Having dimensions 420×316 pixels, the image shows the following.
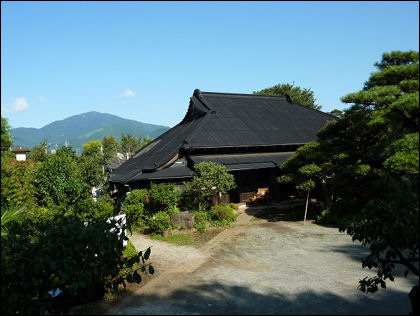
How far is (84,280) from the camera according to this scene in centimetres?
662

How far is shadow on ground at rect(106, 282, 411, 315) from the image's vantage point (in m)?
6.80

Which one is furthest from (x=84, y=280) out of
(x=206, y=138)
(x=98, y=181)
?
(x=98, y=181)

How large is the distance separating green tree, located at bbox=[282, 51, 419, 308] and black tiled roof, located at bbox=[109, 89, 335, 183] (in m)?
6.34

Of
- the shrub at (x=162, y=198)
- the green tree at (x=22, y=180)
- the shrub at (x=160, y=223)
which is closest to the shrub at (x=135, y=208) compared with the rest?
the shrub at (x=162, y=198)

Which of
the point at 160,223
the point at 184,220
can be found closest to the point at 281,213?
the point at 184,220

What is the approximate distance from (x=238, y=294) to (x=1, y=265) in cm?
528

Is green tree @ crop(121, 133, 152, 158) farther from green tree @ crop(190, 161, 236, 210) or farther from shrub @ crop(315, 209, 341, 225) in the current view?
shrub @ crop(315, 209, 341, 225)

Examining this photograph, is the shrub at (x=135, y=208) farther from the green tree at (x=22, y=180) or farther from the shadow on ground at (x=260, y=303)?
the shadow on ground at (x=260, y=303)

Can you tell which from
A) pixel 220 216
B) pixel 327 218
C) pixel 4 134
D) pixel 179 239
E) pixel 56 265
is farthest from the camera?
pixel 220 216

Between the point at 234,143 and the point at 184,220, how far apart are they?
25.2ft

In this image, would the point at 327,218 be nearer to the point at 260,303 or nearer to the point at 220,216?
the point at 220,216

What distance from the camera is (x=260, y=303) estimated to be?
288 inches

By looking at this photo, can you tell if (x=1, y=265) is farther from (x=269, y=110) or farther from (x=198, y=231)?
(x=269, y=110)

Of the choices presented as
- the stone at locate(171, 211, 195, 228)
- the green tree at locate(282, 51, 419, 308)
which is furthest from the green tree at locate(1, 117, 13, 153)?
the stone at locate(171, 211, 195, 228)
